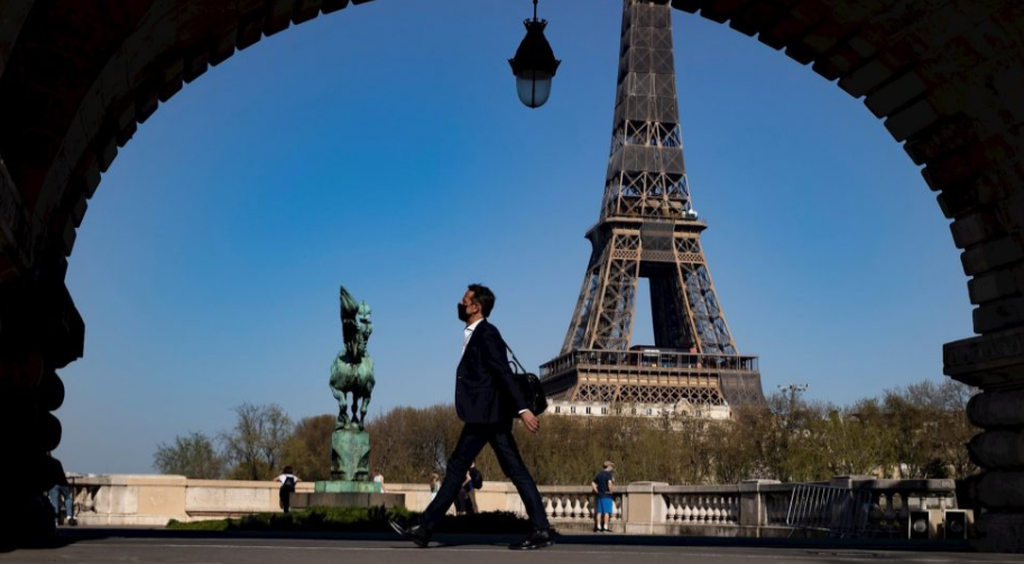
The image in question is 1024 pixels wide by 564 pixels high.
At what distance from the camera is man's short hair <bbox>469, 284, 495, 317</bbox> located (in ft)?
31.4

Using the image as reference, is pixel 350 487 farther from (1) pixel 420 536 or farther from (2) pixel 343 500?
(1) pixel 420 536

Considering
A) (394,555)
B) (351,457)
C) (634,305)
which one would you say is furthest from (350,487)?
(634,305)

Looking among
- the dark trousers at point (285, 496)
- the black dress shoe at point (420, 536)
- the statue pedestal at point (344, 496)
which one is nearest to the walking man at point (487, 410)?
the black dress shoe at point (420, 536)

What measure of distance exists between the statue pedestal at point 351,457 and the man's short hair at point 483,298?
54.5 ft

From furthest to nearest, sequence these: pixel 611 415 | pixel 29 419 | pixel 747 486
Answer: pixel 611 415
pixel 747 486
pixel 29 419

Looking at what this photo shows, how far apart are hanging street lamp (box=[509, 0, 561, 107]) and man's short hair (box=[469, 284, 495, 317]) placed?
419 centimetres

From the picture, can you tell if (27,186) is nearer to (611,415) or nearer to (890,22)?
(890,22)

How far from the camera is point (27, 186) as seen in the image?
9.07 metres

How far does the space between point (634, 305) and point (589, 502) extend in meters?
62.2

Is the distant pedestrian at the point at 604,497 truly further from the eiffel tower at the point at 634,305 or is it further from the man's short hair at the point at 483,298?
the eiffel tower at the point at 634,305

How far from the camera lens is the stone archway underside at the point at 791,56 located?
9.06 metres

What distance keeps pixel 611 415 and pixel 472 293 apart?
7453 centimetres

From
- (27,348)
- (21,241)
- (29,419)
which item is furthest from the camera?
(29,419)

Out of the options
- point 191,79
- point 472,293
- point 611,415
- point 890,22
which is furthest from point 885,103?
point 611,415
